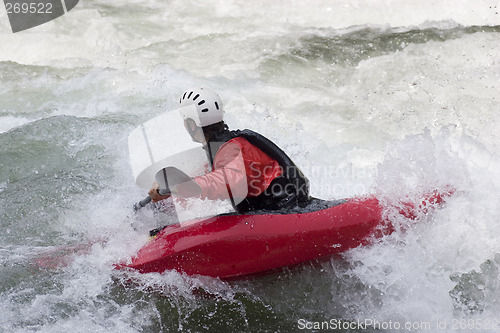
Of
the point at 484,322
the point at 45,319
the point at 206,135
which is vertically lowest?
the point at 484,322

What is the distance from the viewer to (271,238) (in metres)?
3.56

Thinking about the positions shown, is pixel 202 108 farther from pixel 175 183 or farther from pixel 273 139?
pixel 273 139

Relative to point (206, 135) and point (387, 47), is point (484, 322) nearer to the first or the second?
point (206, 135)

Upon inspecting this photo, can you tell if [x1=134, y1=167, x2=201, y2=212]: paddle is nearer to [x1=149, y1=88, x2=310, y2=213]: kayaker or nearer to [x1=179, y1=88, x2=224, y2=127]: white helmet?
[x1=149, y1=88, x2=310, y2=213]: kayaker

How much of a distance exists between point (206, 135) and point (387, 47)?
4.34 m

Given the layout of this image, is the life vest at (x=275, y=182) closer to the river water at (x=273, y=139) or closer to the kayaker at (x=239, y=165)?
the kayaker at (x=239, y=165)

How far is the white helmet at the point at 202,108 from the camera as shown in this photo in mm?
3459

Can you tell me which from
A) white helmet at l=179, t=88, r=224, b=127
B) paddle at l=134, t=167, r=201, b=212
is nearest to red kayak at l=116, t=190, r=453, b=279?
paddle at l=134, t=167, r=201, b=212

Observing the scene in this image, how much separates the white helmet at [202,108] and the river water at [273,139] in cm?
100

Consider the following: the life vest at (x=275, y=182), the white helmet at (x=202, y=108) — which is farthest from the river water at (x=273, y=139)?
the white helmet at (x=202, y=108)

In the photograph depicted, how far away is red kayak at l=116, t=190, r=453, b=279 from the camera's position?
3555 mm

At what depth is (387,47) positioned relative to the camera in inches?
280

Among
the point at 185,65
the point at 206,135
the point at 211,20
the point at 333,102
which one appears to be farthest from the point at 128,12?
the point at 206,135

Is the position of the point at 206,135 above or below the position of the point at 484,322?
above
